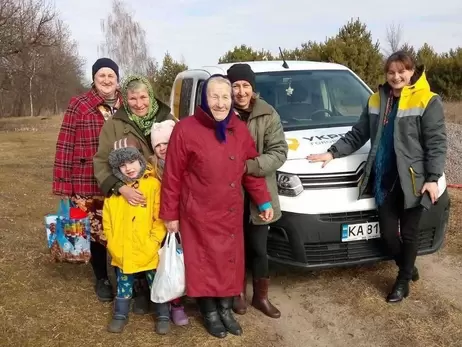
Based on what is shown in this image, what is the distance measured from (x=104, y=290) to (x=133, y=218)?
1.08 metres

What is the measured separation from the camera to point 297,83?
200 inches

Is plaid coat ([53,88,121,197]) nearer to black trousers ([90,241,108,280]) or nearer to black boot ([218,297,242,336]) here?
black trousers ([90,241,108,280])

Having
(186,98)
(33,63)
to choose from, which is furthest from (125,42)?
(186,98)

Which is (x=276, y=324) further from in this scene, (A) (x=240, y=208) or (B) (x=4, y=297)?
(B) (x=4, y=297)

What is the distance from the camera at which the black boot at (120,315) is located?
3627 mm

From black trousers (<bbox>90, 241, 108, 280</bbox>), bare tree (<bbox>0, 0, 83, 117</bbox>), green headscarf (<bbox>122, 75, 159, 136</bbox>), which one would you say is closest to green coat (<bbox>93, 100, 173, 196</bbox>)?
green headscarf (<bbox>122, 75, 159, 136</bbox>)

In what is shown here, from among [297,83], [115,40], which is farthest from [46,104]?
[297,83]

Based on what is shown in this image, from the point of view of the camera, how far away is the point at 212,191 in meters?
3.29

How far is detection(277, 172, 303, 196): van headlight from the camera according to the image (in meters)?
3.85

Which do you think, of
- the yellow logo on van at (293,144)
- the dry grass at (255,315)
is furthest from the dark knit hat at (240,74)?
the dry grass at (255,315)

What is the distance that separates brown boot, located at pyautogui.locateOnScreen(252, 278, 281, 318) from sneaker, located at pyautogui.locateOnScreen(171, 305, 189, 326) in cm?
57

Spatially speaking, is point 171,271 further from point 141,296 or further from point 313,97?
point 313,97

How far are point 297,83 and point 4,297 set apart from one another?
3.26 metres

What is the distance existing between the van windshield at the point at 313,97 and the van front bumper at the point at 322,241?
1.05 m
